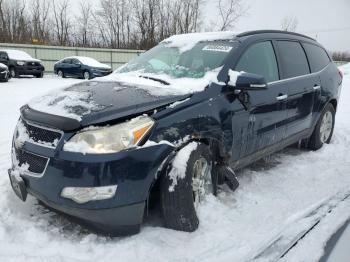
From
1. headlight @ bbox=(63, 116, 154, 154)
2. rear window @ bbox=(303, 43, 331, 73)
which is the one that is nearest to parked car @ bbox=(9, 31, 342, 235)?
headlight @ bbox=(63, 116, 154, 154)

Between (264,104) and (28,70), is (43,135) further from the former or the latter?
(28,70)

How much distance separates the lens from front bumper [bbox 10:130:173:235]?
9.51 feet

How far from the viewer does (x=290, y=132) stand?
504 centimetres

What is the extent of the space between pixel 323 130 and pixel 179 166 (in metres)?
3.73

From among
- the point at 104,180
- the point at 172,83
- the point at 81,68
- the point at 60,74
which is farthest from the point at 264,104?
the point at 60,74

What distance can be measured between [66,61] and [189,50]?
71.5ft

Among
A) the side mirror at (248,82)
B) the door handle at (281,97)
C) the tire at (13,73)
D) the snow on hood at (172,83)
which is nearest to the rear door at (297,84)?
the door handle at (281,97)

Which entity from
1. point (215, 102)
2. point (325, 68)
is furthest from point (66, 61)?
point (215, 102)

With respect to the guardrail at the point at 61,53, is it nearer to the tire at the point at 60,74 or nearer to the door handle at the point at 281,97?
the tire at the point at 60,74

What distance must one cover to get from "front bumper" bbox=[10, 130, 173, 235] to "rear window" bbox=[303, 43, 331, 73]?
11.1ft

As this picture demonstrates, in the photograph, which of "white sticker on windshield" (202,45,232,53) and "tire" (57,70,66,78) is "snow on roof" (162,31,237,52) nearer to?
"white sticker on windshield" (202,45,232,53)

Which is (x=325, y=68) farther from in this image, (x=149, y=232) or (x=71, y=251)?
(x=71, y=251)

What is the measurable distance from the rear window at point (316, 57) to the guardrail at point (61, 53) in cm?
2584

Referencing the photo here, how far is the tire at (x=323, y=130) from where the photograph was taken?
595 cm
